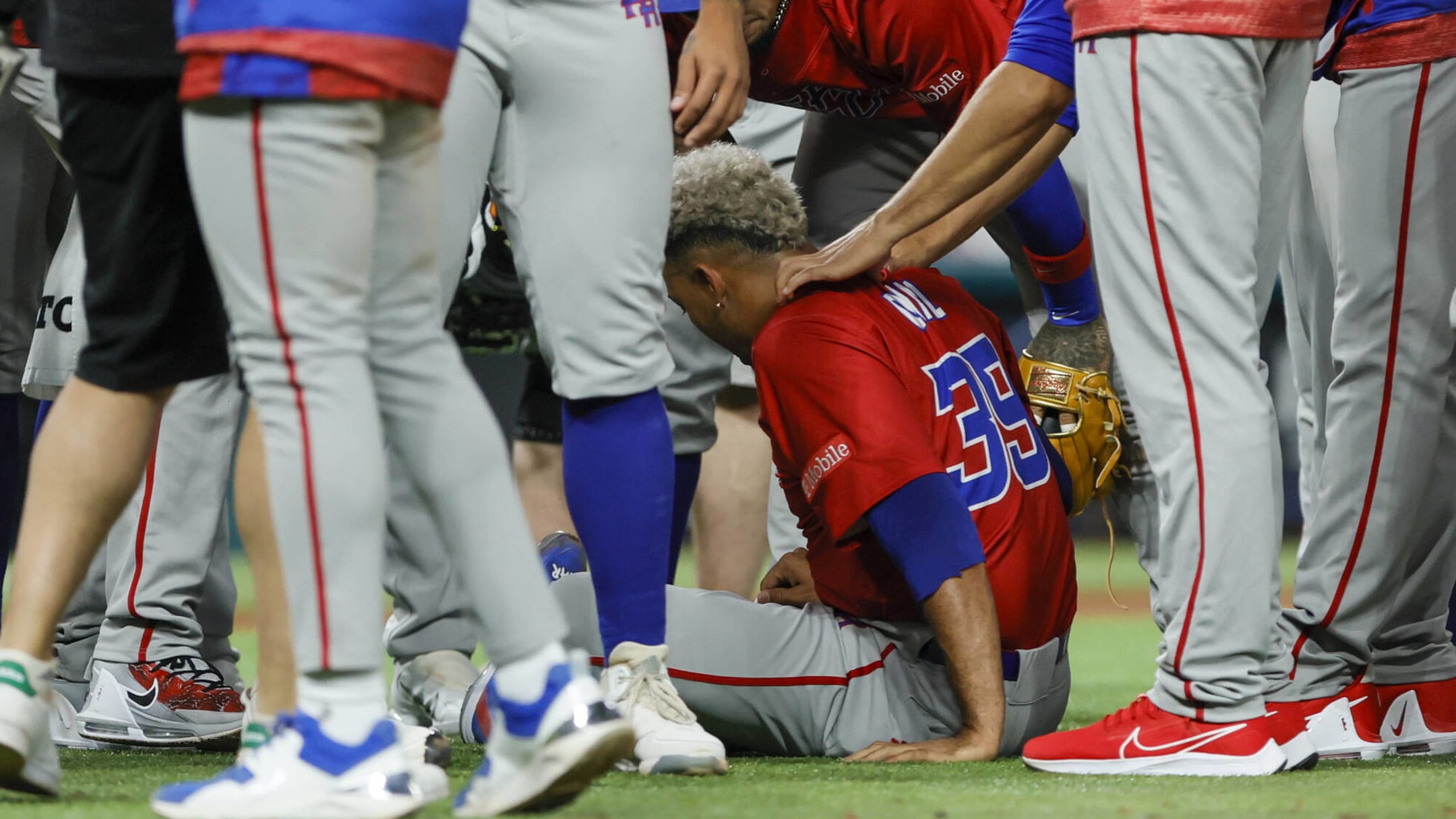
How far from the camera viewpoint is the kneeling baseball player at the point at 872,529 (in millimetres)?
2174

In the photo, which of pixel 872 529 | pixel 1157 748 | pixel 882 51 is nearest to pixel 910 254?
pixel 882 51

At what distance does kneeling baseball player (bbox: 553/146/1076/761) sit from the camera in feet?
7.13

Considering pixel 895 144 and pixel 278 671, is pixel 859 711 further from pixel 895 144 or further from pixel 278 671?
pixel 895 144

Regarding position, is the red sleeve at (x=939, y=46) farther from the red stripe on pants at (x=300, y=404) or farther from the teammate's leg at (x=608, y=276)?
the red stripe on pants at (x=300, y=404)

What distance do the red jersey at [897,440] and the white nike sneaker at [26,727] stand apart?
102 centimetres

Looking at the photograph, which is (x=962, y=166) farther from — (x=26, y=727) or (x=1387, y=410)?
(x=26, y=727)

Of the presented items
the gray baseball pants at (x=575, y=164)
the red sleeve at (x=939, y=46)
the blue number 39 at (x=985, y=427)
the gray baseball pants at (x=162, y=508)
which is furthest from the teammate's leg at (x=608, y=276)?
the red sleeve at (x=939, y=46)

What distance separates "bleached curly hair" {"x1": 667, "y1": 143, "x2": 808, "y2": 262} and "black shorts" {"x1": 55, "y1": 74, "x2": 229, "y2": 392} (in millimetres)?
802

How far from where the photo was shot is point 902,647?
2.34 metres

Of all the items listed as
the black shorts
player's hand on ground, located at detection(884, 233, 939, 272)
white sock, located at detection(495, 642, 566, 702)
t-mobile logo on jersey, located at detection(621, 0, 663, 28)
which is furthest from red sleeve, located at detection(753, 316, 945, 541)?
the black shorts

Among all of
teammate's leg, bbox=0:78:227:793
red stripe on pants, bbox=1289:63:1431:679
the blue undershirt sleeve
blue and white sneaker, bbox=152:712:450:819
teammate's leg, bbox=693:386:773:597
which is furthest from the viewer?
teammate's leg, bbox=693:386:773:597

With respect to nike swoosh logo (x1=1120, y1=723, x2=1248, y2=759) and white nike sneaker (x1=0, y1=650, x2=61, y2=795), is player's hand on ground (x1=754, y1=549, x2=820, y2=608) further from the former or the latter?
white nike sneaker (x1=0, y1=650, x2=61, y2=795)

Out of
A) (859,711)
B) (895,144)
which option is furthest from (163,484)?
(895,144)

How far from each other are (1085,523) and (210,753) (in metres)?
5.91
